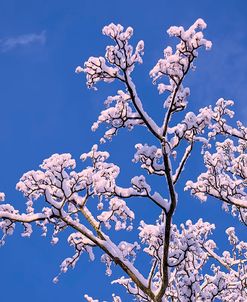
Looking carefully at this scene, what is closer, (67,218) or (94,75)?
(94,75)

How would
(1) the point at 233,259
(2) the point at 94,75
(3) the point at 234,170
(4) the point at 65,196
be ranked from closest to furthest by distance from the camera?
(2) the point at 94,75 < (4) the point at 65,196 < (3) the point at 234,170 < (1) the point at 233,259

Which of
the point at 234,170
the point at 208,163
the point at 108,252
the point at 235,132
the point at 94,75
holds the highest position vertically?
the point at 235,132

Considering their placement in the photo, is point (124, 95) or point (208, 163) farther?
point (208, 163)

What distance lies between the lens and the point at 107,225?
862 centimetres

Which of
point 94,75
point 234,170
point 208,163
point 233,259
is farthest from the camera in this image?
point 233,259

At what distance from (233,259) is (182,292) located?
6.21m

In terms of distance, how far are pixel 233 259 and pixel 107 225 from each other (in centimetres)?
671

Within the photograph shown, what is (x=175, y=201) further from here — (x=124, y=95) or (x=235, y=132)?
(x=235, y=132)

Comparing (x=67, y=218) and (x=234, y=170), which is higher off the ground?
(x=234, y=170)

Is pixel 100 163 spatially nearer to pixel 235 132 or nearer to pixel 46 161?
pixel 46 161

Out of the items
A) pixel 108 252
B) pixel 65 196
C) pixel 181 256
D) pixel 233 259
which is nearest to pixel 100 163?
pixel 65 196

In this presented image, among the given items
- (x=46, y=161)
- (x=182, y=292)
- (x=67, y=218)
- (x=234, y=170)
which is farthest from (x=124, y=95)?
(x=234, y=170)

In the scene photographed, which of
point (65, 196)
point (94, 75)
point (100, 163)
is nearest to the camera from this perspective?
point (94, 75)

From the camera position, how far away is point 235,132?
1244 centimetres
